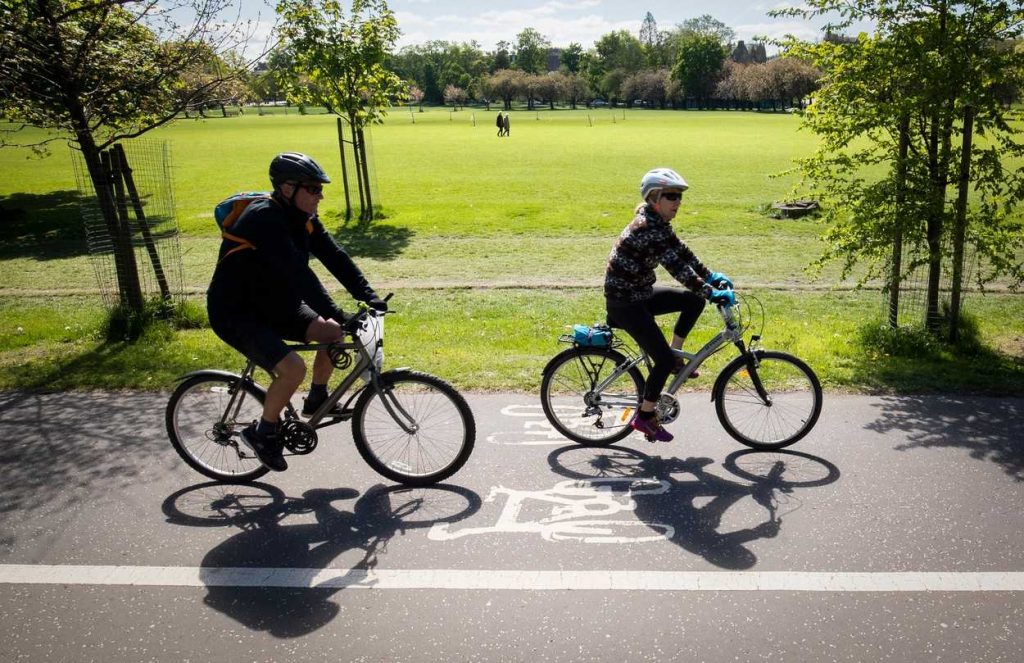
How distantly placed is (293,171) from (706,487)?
3130 mm

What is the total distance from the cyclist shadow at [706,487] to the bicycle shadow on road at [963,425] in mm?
939

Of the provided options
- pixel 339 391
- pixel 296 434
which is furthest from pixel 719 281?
pixel 296 434

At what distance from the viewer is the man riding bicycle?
13.7ft

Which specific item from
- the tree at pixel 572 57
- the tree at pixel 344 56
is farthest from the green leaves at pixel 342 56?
the tree at pixel 572 57

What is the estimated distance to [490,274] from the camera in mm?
11852

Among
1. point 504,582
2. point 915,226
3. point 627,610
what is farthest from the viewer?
point 915,226

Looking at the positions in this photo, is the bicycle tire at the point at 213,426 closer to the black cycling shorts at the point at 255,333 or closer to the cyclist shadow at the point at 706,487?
the black cycling shorts at the point at 255,333

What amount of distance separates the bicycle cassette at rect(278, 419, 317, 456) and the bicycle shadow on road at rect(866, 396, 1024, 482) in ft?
12.9

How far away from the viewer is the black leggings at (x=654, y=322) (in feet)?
16.1

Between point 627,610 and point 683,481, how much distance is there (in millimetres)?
1405

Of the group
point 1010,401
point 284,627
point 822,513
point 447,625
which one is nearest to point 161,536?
point 284,627

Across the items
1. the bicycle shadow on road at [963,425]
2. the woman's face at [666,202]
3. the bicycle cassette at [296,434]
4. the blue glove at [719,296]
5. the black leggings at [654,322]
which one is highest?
the woman's face at [666,202]

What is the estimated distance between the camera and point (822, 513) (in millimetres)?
4270

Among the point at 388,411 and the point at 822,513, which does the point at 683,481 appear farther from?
the point at 388,411
